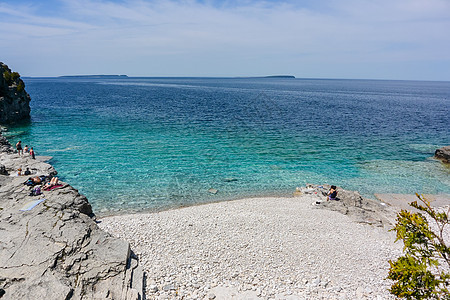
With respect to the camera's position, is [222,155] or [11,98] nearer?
[222,155]

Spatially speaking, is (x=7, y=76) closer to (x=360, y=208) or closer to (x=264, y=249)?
(x=264, y=249)

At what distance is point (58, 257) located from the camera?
12.2 meters

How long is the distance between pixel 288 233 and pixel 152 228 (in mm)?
9675

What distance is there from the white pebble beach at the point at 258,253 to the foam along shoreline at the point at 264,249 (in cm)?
5

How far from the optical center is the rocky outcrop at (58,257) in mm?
10757

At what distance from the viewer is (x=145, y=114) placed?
243ft

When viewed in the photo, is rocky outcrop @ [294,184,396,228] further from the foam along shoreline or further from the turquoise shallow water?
the turquoise shallow water

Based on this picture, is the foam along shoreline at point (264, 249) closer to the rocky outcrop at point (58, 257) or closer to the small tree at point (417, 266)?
the small tree at point (417, 266)

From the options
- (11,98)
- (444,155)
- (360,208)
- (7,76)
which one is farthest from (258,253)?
(7,76)

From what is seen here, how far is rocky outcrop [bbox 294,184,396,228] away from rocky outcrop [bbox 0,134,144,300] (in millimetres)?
17790

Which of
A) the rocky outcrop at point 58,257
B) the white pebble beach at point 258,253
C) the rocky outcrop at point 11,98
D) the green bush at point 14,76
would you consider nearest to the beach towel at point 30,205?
the rocky outcrop at point 58,257

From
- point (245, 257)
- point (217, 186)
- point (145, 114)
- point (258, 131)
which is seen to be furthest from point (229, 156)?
point (145, 114)

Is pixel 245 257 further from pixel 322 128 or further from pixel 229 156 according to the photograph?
pixel 322 128

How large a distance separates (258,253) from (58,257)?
35.0ft
